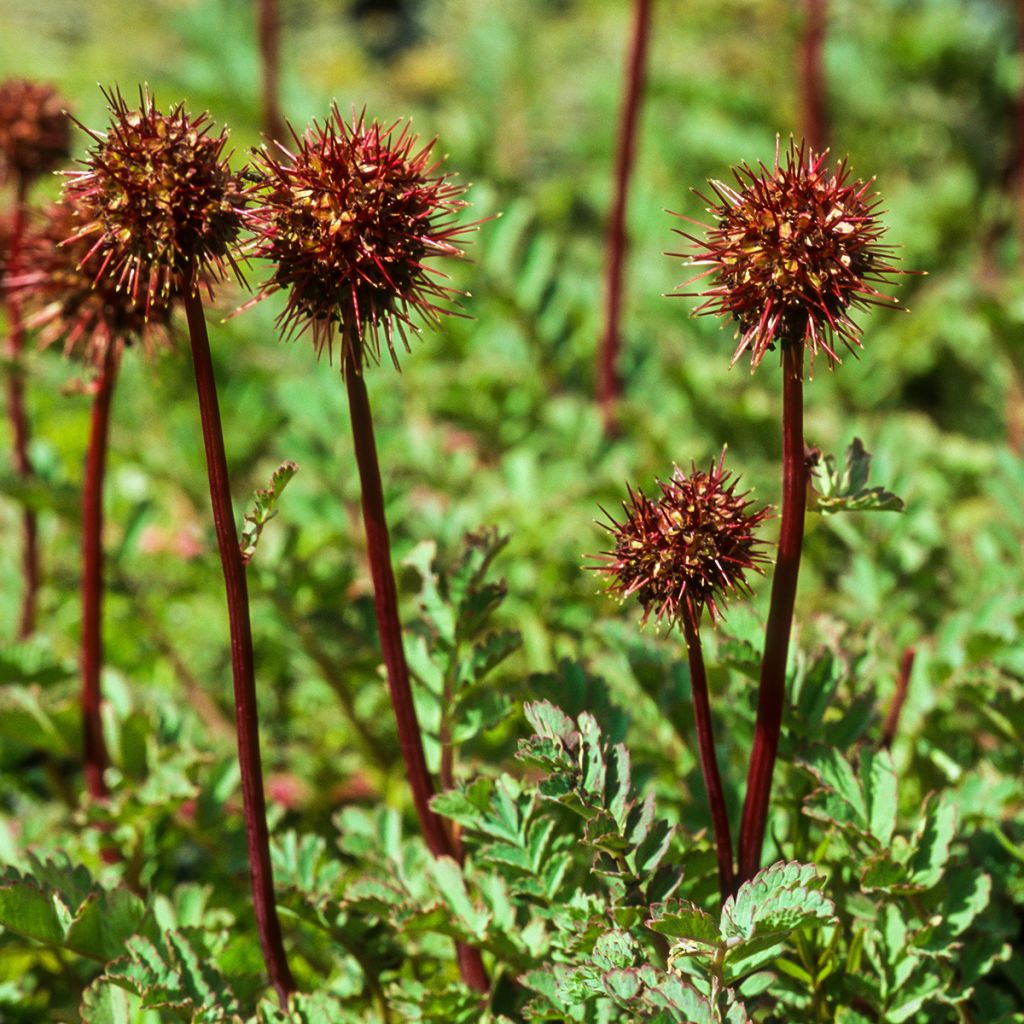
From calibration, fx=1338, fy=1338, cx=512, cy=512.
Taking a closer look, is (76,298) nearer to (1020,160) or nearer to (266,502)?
(266,502)

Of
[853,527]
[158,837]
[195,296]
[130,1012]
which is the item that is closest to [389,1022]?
[130,1012]

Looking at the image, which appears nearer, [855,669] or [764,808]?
[764,808]

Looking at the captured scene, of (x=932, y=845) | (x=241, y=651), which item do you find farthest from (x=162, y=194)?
(x=932, y=845)

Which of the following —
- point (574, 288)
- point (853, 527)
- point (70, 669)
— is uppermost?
point (574, 288)

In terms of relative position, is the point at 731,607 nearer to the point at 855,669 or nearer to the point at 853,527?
the point at 855,669

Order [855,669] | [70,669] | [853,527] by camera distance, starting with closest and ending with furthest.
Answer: [855,669], [70,669], [853,527]

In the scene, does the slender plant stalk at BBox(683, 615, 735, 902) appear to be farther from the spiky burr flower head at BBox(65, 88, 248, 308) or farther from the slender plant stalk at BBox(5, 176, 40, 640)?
the slender plant stalk at BBox(5, 176, 40, 640)

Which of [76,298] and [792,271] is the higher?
[76,298]
